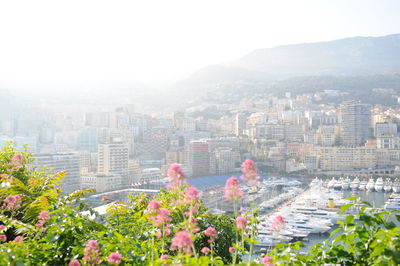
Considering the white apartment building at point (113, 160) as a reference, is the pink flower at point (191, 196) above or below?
Answer: above

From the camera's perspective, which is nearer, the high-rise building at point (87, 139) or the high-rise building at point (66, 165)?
the high-rise building at point (66, 165)

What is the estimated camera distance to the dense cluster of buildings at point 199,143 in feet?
65.4

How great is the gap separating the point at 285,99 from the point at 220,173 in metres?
25.4

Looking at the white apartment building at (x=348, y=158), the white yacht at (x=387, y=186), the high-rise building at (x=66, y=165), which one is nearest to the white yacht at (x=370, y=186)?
the white yacht at (x=387, y=186)

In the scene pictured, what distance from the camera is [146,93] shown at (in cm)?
5200

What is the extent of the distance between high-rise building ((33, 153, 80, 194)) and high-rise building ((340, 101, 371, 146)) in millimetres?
18666

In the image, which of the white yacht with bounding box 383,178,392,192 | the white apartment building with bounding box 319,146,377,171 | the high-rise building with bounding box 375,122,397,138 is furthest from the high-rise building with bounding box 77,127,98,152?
the high-rise building with bounding box 375,122,397,138

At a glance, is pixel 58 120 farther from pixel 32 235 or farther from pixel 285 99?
pixel 32 235

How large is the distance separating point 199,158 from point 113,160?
5369 millimetres

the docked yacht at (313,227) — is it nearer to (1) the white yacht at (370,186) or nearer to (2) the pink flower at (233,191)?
(1) the white yacht at (370,186)

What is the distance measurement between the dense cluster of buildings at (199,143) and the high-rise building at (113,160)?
44 mm

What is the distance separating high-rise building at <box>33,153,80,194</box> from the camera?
53.9 feet

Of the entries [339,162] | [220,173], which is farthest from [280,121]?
[220,173]

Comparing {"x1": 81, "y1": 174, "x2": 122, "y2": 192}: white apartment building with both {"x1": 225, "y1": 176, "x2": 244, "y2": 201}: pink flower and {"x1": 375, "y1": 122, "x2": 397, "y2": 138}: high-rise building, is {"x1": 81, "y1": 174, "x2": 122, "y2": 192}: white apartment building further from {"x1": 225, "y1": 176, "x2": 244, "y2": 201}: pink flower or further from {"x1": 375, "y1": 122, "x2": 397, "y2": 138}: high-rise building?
{"x1": 375, "y1": 122, "x2": 397, "y2": 138}: high-rise building
